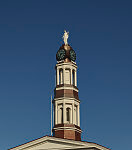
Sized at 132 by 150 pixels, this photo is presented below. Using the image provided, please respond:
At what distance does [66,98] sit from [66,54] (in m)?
6.83

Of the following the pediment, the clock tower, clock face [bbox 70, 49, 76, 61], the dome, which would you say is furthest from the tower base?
clock face [bbox 70, 49, 76, 61]

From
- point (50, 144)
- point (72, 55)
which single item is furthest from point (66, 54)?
point (50, 144)

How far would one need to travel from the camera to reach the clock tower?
180ft

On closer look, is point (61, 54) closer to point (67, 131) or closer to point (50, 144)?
point (67, 131)

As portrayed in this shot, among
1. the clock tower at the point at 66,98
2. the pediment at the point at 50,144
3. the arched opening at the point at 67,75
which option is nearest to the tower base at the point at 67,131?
the clock tower at the point at 66,98

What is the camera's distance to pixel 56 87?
191 ft

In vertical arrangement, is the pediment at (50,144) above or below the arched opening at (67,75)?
below

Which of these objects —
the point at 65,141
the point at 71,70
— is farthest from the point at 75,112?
the point at 65,141

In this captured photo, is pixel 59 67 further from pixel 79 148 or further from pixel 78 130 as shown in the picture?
pixel 79 148

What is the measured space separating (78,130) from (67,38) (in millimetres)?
14396

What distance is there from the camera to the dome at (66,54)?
5950 cm

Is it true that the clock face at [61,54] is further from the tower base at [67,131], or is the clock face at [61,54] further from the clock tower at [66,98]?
the tower base at [67,131]

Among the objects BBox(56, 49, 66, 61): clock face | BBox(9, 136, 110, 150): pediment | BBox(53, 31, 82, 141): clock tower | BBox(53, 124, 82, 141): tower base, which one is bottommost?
BBox(9, 136, 110, 150): pediment

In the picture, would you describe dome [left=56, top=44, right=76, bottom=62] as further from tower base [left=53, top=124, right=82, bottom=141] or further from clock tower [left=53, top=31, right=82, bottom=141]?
tower base [left=53, top=124, right=82, bottom=141]
